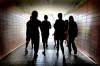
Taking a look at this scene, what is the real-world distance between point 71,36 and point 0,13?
365 cm

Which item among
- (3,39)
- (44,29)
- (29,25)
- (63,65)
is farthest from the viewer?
(44,29)

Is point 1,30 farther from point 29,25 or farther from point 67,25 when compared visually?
point 67,25

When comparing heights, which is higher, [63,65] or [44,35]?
[44,35]

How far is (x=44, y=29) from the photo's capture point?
493 inches

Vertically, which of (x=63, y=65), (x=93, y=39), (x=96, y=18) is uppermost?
(x=96, y=18)

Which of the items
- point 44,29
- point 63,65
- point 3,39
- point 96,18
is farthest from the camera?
point 44,29

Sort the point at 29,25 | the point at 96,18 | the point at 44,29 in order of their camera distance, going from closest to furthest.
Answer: the point at 96,18
the point at 29,25
the point at 44,29

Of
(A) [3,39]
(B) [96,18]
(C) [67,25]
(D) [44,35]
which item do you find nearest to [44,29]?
(D) [44,35]

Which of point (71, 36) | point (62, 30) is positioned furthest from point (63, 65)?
point (71, 36)

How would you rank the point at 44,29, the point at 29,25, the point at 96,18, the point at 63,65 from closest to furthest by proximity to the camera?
the point at 63,65 < the point at 96,18 < the point at 29,25 < the point at 44,29

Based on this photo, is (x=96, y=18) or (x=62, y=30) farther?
(x=62, y=30)

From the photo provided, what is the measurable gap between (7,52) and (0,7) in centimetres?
278

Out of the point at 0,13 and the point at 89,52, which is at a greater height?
the point at 0,13

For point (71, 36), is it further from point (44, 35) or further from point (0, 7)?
point (0, 7)
